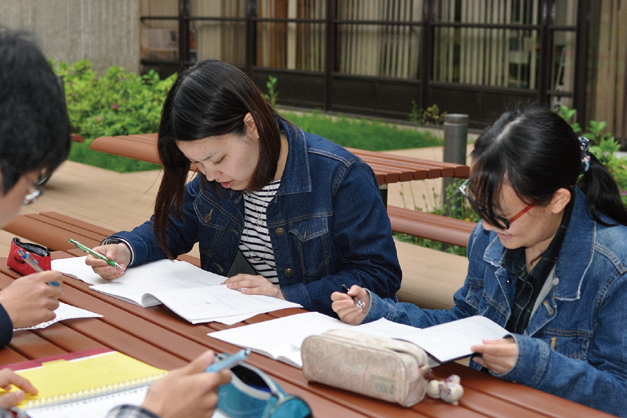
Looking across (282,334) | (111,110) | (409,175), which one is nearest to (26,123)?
(282,334)

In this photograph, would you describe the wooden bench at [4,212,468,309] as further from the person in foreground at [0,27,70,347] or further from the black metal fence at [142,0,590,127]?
the black metal fence at [142,0,590,127]

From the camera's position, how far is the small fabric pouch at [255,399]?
1.53 meters

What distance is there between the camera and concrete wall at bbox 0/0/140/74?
49.9 ft

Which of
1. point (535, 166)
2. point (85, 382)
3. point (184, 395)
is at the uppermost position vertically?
point (535, 166)

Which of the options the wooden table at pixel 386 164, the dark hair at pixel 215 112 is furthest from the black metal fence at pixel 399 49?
the dark hair at pixel 215 112

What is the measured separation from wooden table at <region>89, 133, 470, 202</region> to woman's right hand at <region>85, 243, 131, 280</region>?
1.47 metres

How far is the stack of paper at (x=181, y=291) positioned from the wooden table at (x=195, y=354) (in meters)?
0.03

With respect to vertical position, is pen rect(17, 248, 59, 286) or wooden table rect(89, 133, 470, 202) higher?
pen rect(17, 248, 59, 286)

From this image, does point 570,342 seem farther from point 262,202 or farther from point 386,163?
point 386,163

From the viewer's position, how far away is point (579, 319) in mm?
A: 2123

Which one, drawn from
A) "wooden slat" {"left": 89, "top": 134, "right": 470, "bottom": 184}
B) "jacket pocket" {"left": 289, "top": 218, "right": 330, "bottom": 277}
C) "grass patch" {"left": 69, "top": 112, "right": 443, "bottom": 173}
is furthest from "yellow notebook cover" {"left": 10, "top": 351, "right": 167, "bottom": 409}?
"grass patch" {"left": 69, "top": 112, "right": 443, "bottom": 173}

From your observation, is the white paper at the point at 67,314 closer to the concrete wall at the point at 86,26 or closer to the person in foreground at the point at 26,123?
the person in foreground at the point at 26,123

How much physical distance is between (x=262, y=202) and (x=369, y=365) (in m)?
1.26

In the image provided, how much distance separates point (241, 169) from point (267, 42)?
1253cm
